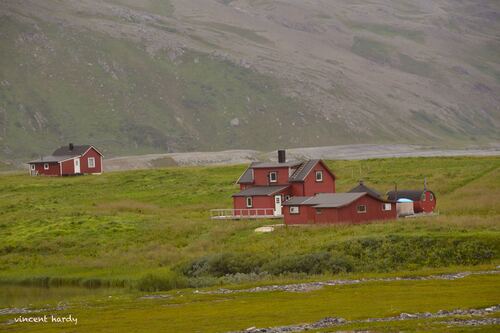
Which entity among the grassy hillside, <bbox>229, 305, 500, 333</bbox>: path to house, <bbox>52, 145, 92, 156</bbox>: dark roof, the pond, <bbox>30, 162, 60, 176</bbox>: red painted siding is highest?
<bbox>52, 145, 92, 156</bbox>: dark roof

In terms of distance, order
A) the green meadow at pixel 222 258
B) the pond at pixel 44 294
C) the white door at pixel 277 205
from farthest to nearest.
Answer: the white door at pixel 277 205 → the pond at pixel 44 294 → the green meadow at pixel 222 258

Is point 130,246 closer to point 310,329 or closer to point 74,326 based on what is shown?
point 74,326

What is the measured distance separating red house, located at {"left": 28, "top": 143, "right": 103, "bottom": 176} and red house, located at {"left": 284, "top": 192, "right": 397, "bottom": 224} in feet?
218

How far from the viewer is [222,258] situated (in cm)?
6850

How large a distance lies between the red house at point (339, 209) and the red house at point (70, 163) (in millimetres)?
66449

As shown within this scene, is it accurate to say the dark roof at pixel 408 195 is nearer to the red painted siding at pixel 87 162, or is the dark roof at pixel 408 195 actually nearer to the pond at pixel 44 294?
the pond at pixel 44 294

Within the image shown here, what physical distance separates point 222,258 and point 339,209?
55.8 feet

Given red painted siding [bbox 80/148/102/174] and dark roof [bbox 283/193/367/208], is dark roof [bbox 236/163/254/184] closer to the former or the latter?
dark roof [bbox 283/193/367/208]

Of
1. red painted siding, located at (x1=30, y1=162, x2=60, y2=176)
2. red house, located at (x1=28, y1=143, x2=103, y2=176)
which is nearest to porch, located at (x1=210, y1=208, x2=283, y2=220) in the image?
red house, located at (x1=28, y1=143, x2=103, y2=176)

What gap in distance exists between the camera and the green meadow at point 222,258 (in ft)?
156

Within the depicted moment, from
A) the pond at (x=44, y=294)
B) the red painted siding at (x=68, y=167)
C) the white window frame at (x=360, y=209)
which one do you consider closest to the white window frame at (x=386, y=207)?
the white window frame at (x=360, y=209)

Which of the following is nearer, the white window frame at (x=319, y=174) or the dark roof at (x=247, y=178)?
the white window frame at (x=319, y=174)

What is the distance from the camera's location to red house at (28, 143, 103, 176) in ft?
479

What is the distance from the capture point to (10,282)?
237 ft
